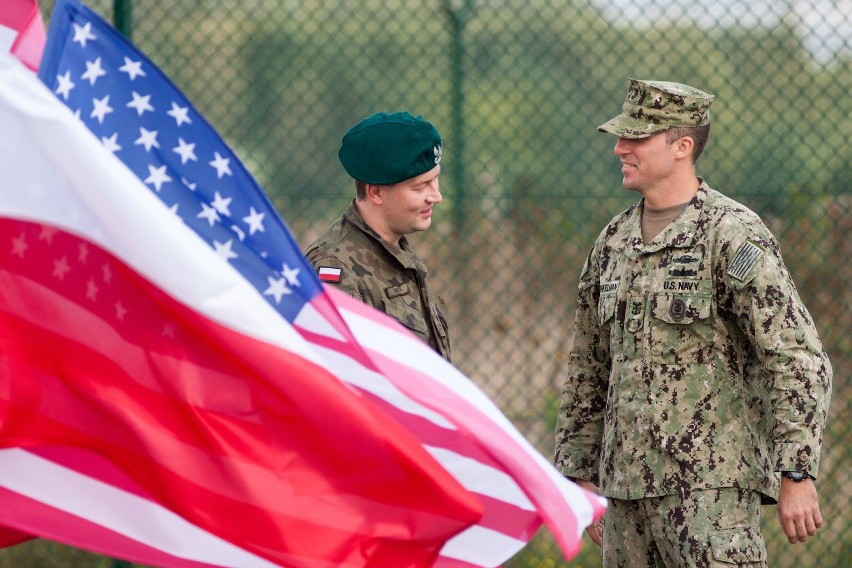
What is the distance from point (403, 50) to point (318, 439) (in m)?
3.20

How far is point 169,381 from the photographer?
255 centimetres

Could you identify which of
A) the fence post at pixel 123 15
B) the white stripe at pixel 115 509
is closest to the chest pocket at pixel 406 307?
the white stripe at pixel 115 509

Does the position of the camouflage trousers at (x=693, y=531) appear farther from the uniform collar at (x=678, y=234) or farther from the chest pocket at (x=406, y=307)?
the chest pocket at (x=406, y=307)

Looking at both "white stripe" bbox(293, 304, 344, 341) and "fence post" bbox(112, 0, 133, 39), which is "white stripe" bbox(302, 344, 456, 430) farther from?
"fence post" bbox(112, 0, 133, 39)

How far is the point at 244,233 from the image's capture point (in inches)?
101

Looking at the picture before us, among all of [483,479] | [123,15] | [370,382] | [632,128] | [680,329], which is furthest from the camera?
[123,15]

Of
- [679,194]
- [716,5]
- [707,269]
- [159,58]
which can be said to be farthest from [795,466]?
[159,58]

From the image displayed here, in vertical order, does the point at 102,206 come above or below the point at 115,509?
above

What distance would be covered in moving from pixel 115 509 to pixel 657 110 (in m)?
2.04

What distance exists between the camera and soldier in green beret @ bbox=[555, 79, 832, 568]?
350cm

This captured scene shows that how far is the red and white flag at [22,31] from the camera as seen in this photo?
255cm

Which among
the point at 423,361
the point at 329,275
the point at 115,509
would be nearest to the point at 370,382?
the point at 423,361

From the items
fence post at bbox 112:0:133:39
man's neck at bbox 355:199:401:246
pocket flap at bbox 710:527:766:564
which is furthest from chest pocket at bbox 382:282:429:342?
fence post at bbox 112:0:133:39

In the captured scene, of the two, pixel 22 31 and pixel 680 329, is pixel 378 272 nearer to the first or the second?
pixel 680 329
